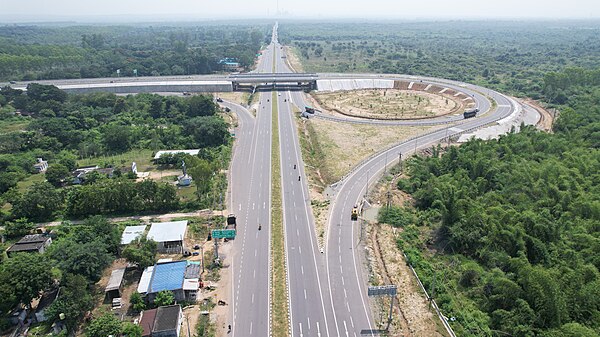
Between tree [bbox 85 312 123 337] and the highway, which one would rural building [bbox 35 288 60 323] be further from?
the highway

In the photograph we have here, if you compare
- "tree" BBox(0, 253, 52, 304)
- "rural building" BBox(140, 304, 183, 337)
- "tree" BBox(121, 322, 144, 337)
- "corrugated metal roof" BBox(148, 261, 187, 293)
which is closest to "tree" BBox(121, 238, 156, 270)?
"corrugated metal roof" BBox(148, 261, 187, 293)

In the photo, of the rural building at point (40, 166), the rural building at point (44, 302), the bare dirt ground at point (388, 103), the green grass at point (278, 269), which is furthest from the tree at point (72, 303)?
the bare dirt ground at point (388, 103)

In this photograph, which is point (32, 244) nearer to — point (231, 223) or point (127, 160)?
point (231, 223)

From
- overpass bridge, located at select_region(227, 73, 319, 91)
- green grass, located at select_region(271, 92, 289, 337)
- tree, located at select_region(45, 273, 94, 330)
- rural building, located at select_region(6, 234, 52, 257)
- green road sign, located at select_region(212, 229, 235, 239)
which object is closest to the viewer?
tree, located at select_region(45, 273, 94, 330)

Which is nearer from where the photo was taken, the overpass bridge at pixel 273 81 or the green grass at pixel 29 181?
the green grass at pixel 29 181

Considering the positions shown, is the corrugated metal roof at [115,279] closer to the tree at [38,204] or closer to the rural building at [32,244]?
the rural building at [32,244]

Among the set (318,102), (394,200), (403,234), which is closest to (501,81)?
(318,102)

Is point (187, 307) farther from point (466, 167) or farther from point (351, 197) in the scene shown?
point (466, 167)
